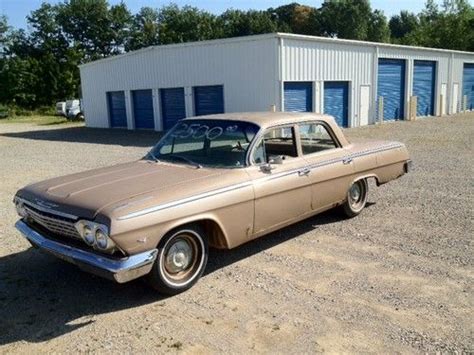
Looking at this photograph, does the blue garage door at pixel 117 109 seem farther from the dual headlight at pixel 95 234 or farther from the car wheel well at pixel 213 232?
the dual headlight at pixel 95 234

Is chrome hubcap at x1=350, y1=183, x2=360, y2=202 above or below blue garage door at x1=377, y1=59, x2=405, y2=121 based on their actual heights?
below

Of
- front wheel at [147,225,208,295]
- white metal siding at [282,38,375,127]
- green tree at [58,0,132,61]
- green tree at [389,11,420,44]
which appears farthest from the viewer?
green tree at [389,11,420,44]

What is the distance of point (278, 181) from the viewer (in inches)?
201

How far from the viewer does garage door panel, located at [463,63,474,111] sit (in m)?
31.0

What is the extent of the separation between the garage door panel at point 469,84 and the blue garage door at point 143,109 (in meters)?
21.0

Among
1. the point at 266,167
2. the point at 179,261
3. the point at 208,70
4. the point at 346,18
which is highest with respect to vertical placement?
the point at 346,18

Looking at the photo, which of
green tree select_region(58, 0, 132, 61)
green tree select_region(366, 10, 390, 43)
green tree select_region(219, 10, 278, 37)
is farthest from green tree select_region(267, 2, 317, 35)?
green tree select_region(58, 0, 132, 61)

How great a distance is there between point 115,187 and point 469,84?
3292cm

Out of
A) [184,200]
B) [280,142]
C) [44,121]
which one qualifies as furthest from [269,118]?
[44,121]

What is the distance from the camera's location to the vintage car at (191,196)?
3.93 metres

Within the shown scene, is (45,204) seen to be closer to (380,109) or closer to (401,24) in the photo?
(380,109)

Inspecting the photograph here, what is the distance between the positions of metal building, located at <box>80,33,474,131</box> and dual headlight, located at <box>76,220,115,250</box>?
14948 mm

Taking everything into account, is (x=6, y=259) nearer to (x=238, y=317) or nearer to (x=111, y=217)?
(x=111, y=217)

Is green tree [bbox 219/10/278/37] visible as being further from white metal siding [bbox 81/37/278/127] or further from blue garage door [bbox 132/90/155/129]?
blue garage door [bbox 132/90/155/129]
